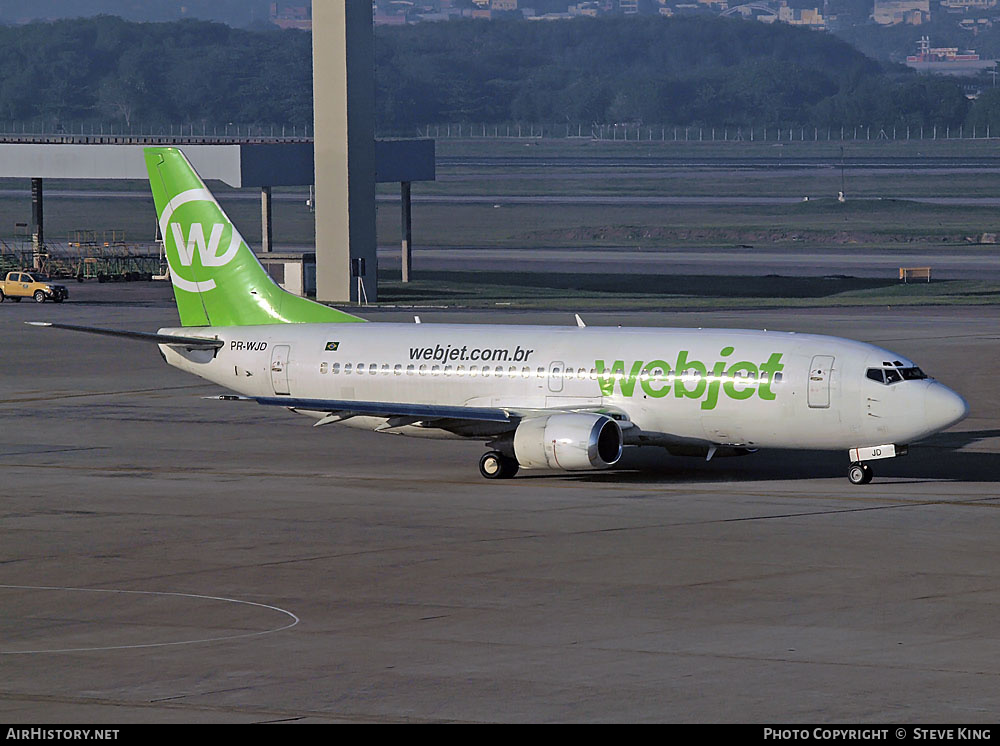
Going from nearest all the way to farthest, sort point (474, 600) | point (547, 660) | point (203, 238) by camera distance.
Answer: point (547, 660), point (474, 600), point (203, 238)

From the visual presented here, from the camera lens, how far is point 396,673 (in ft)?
81.7

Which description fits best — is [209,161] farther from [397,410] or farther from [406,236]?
[397,410]

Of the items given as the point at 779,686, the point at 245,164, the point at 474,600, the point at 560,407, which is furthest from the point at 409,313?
the point at 779,686

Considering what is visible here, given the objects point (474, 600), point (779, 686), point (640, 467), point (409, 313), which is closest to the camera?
point (779, 686)

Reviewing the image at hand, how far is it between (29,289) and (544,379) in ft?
232

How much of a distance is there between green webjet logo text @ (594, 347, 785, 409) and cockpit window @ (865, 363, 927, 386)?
2.36m

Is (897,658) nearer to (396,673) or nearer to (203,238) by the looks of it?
(396,673)

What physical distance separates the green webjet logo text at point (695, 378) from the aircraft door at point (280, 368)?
9686 millimetres

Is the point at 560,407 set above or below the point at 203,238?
below

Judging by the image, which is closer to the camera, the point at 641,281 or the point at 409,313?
the point at 409,313

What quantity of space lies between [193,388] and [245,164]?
4349 cm

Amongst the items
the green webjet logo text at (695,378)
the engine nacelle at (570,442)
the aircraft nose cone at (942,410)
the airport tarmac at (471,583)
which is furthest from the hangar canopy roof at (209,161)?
the aircraft nose cone at (942,410)

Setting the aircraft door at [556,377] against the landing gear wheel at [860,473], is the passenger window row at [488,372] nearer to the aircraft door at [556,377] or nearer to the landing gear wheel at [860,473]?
the aircraft door at [556,377]

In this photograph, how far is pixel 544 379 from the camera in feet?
151
